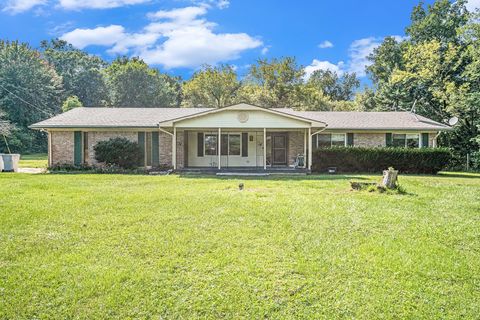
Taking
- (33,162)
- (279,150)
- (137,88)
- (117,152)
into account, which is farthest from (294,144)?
(137,88)

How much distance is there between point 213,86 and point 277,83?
24.0 feet

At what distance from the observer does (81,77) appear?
147ft

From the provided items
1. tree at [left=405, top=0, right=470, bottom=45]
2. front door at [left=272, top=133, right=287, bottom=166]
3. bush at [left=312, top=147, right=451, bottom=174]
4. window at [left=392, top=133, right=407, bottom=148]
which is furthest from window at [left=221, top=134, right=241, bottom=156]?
tree at [left=405, top=0, right=470, bottom=45]

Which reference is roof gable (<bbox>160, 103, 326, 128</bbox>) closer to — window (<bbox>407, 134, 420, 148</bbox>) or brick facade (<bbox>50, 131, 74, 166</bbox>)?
brick facade (<bbox>50, 131, 74, 166</bbox>)

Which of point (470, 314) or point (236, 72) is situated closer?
point (470, 314)

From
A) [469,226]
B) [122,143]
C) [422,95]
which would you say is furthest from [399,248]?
[422,95]

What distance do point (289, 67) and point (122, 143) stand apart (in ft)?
82.2

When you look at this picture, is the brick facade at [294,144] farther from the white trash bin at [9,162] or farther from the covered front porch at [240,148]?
the white trash bin at [9,162]

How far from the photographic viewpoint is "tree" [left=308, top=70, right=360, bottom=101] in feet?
153

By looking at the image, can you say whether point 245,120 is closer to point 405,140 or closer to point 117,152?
point 117,152

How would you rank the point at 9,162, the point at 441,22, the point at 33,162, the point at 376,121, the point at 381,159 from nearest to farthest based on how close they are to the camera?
the point at 9,162, the point at 381,159, the point at 376,121, the point at 33,162, the point at 441,22

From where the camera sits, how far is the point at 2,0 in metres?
13.5

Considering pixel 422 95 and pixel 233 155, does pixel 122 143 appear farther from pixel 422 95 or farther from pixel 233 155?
pixel 422 95

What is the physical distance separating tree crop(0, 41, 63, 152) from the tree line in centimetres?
9
